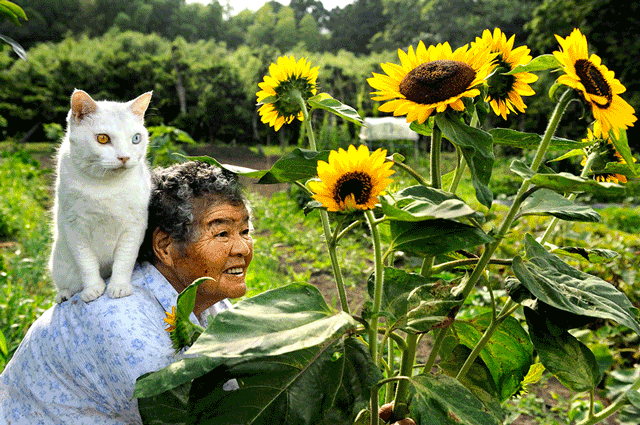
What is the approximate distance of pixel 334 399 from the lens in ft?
2.28

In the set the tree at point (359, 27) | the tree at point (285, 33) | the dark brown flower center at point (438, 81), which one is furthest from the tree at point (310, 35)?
the dark brown flower center at point (438, 81)

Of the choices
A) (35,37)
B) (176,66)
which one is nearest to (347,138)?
(176,66)

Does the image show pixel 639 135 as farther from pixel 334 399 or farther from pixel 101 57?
pixel 101 57

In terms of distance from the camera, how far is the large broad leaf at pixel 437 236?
702mm

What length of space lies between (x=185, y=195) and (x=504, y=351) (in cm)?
81

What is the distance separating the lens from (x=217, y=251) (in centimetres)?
122

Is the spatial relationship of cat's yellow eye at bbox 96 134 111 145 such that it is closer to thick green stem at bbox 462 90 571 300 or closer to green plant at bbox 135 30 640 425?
green plant at bbox 135 30 640 425

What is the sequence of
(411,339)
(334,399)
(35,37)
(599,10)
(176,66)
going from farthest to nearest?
(35,37), (176,66), (599,10), (411,339), (334,399)

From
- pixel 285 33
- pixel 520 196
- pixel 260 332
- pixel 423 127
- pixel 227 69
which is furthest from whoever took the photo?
pixel 285 33

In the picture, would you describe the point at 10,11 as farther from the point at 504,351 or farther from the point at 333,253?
the point at 504,351

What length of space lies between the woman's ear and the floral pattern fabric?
4 centimetres

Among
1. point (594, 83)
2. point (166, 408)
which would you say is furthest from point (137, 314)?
point (594, 83)

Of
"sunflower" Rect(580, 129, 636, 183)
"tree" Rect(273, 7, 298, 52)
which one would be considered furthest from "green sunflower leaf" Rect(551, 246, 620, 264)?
"tree" Rect(273, 7, 298, 52)

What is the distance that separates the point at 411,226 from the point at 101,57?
63.9 ft
